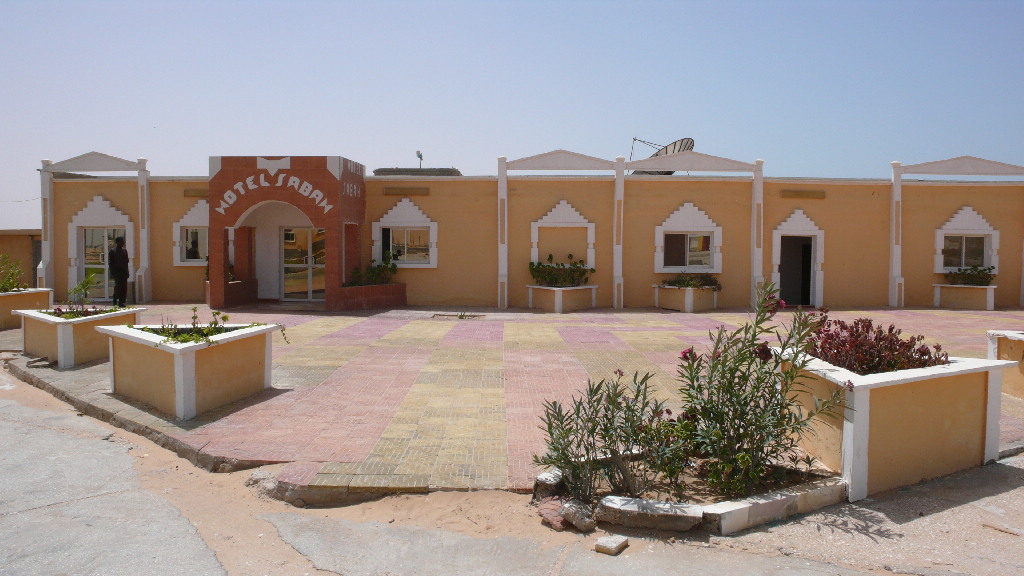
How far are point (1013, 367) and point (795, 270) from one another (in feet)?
48.8

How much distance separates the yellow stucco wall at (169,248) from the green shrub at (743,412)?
58.4 ft

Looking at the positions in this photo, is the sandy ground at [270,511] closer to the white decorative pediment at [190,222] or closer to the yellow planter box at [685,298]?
the yellow planter box at [685,298]

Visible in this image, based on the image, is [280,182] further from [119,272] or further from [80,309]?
[80,309]

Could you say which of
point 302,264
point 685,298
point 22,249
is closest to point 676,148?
point 685,298

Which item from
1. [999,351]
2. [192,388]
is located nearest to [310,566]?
[192,388]

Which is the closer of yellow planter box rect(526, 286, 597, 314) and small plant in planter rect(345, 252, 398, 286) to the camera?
yellow planter box rect(526, 286, 597, 314)

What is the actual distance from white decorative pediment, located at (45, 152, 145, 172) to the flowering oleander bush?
64.4 feet

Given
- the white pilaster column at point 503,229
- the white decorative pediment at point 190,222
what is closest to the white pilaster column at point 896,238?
the white pilaster column at point 503,229

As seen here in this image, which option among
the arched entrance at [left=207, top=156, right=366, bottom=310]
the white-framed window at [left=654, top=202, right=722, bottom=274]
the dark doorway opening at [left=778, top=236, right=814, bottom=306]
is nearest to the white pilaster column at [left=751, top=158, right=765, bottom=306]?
the white-framed window at [left=654, top=202, right=722, bottom=274]

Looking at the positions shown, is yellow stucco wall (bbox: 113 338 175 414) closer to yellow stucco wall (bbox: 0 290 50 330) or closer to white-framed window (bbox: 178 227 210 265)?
Result: yellow stucco wall (bbox: 0 290 50 330)

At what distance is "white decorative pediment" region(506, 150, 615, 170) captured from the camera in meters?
18.8

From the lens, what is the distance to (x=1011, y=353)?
815cm

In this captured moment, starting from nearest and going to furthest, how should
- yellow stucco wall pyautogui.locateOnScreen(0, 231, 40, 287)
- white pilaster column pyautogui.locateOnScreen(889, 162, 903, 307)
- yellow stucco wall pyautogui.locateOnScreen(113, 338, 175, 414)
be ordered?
yellow stucco wall pyautogui.locateOnScreen(113, 338, 175, 414) < white pilaster column pyautogui.locateOnScreen(889, 162, 903, 307) < yellow stucco wall pyautogui.locateOnScreen(0, 231, 40, 287)

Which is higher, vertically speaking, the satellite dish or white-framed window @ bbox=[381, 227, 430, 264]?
the satellite dish
